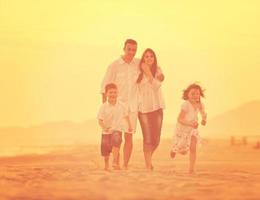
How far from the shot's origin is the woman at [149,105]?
17.5 feet

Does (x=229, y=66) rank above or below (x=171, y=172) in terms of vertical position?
above

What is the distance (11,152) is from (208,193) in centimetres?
214

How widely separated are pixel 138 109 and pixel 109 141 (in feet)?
1.37

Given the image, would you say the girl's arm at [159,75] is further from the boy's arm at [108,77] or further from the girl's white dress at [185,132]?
the boy's arm at [108,77]

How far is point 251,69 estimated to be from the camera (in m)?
5.80

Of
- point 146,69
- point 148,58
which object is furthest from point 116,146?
point 148,58

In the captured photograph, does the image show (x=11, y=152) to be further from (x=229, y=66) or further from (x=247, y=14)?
(x=247, y=14)

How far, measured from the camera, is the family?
17.2 feet

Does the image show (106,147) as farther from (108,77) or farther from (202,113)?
(202,113)

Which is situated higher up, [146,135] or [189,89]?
[189,89]

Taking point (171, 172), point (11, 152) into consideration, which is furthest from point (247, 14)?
point (11, 152)

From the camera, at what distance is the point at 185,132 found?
5.28 metres

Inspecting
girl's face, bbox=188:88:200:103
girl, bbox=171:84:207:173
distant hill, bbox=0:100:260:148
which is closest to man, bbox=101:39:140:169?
distant hill, bbox=0:100:260:148

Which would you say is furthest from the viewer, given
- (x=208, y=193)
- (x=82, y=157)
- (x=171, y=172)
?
(x=82, y=157)
